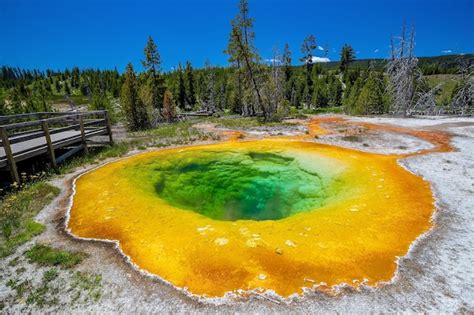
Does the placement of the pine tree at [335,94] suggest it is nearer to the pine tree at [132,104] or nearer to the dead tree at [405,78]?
the dead tree at [405,78]

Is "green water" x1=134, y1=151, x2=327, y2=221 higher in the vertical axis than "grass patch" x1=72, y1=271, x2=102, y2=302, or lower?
lower

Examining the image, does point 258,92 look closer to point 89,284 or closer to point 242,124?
point 242,124

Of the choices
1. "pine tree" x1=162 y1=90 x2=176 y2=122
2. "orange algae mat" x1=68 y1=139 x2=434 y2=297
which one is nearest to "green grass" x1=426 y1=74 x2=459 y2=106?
"orange algae mat" x1=68 y1=139 x2=434 y2=297

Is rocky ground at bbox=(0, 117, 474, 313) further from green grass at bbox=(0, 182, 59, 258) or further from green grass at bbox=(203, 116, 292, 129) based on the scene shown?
green grass at bbox=(203, 116, 292, 129)

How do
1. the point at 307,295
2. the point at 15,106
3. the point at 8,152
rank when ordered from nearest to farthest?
the point at 307,295 < the point at 8,152 < the point at 15,106

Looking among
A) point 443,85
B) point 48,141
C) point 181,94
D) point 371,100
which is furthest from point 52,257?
point 181,94

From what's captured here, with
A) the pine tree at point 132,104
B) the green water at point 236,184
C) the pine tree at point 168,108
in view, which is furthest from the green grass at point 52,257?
the pine tree at point 168,108

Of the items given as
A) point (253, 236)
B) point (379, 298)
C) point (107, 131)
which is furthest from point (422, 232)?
point (107, 131)

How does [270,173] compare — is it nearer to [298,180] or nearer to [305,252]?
[298,180]
